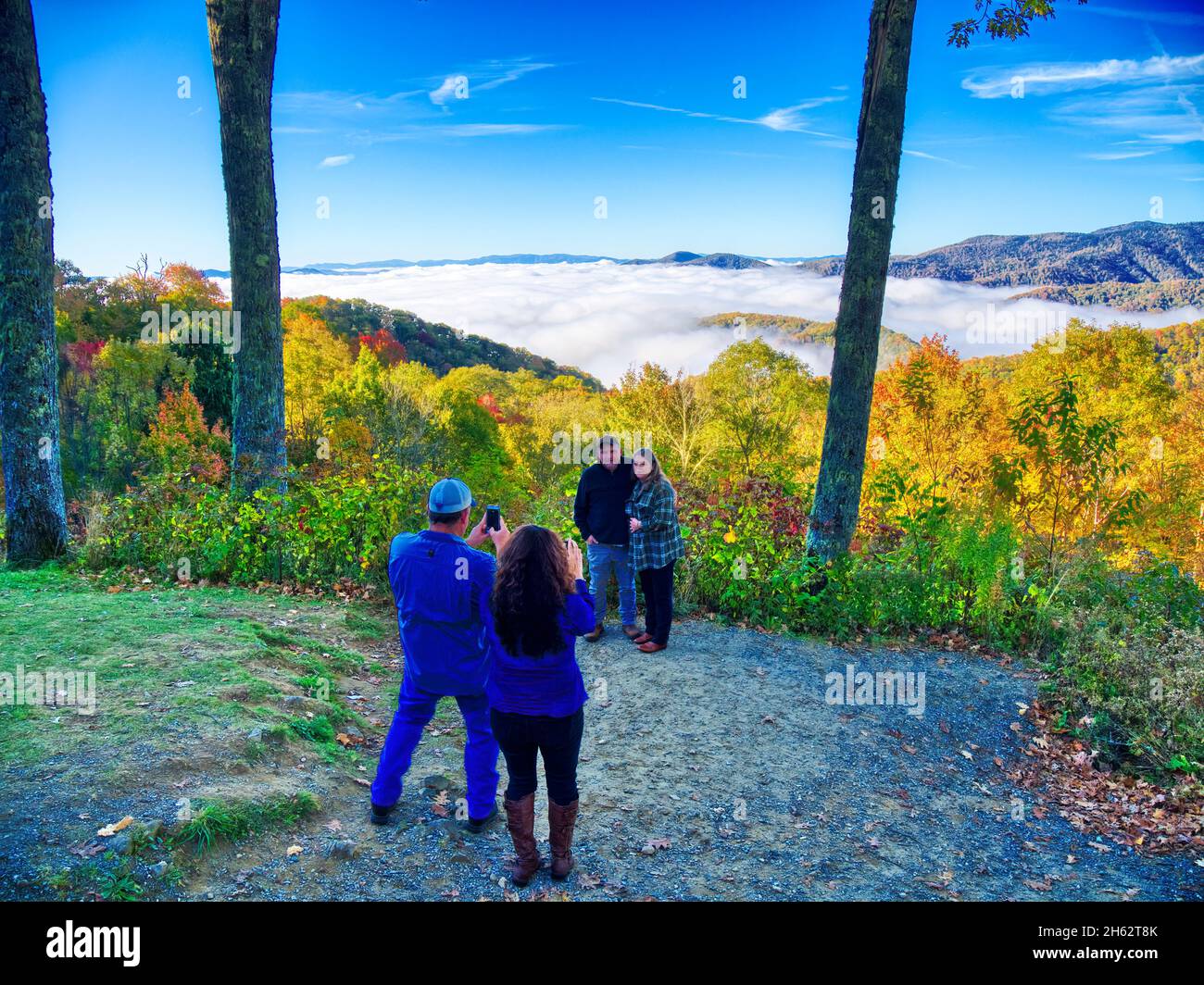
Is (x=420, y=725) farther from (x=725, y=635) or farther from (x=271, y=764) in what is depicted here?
(x=725, y=635)

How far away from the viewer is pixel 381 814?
4.11m

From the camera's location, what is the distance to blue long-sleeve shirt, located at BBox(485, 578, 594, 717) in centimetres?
338

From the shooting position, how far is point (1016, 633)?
8.04 m

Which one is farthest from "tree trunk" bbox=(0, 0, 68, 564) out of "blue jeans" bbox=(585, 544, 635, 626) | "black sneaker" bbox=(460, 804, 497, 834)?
"black sneaker" bbox=(460, 804, 497, 834)

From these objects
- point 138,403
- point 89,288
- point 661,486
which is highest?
point 89,288

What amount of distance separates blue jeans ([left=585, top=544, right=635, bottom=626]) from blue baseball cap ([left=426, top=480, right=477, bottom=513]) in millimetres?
3277

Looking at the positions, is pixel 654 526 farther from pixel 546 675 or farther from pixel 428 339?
pixel 428 339

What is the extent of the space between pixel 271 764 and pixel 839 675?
4821 millimetres

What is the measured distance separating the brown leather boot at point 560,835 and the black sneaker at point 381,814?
3.25 feet

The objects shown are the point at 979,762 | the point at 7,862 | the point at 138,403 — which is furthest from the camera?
the point at 138,403

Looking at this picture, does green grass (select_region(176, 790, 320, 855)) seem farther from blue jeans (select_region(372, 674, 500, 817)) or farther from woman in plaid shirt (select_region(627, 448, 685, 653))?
woman in plaid shirt (select_region(627, 448, 685, 653))

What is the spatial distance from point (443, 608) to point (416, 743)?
0.83m

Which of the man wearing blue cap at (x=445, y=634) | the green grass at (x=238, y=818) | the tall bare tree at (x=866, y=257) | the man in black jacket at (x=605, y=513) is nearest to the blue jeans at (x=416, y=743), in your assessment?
the man wearing blue cap at (x=445, y=634)
